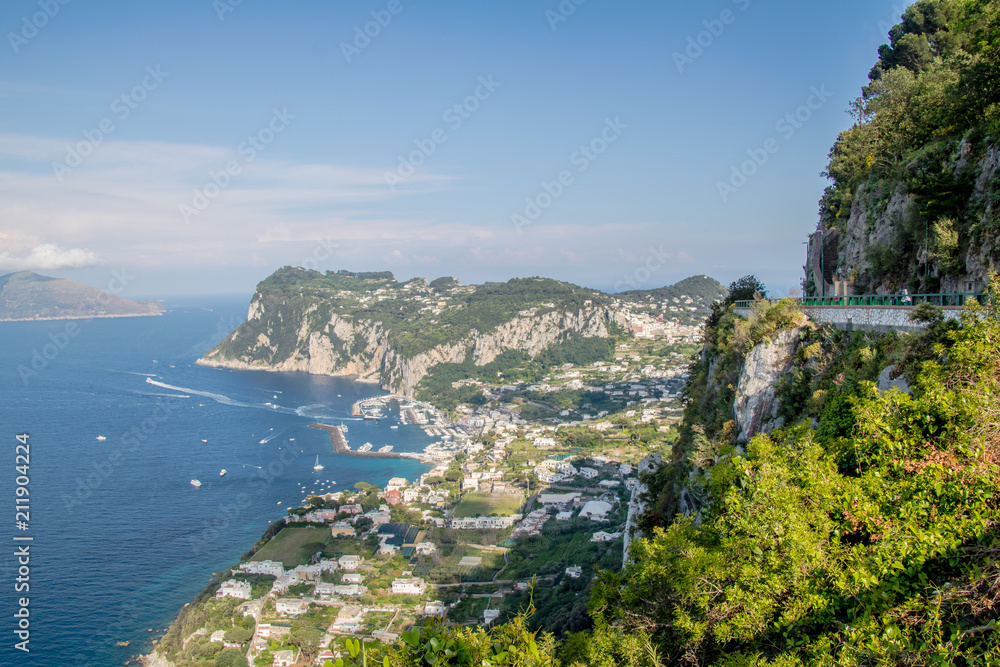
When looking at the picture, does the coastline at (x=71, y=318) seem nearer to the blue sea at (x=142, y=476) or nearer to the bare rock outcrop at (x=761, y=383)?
the blue sea at (x=142, y=476)

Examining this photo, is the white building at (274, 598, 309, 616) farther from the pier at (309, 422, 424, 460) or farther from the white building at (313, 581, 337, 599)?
the pier at (309, 422, 424, 460)

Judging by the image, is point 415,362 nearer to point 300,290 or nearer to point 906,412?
point 300,290

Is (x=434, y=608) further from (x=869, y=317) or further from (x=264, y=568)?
(x=869, y=317)

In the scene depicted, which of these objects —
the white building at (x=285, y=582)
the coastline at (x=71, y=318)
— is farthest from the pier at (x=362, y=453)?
the coastline at (x=71, y=318)

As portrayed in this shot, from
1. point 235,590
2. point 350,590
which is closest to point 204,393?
point 235,590

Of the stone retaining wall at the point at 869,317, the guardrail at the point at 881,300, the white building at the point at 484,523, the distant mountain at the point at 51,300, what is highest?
the distant mountain at the point at 51,300

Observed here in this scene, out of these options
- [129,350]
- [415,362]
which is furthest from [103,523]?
[129,350]
